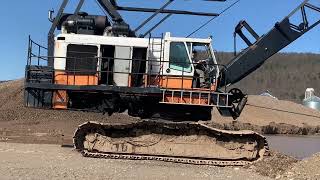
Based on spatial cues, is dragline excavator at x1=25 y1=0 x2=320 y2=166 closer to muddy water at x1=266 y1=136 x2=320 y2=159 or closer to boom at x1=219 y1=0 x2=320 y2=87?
boom at x1=219 y1=0 x2=320 y2=87

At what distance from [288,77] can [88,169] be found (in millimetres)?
142626

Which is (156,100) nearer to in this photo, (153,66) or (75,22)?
(153,66)

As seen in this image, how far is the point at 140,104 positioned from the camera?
683 inches

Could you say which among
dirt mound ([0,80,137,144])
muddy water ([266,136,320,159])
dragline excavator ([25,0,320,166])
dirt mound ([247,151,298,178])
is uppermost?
dragline excavator ([25,0,320,166])

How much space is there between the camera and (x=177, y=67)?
17125 mm

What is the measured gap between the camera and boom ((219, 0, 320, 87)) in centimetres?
1848

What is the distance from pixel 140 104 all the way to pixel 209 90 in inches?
85.1

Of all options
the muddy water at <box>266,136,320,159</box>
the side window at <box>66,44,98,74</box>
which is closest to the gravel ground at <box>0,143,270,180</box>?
the side window at <box>66,44,98,74</box>

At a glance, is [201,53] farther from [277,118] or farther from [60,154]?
[277,118]

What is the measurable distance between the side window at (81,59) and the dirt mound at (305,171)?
685 centimetres

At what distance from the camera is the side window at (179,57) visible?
1712cm

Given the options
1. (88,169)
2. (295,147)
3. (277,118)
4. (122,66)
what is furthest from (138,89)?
(277,118)

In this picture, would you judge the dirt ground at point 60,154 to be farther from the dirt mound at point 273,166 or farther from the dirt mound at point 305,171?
the dirt mound at point 305,171

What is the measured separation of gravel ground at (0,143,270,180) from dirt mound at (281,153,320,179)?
594 millimetres
